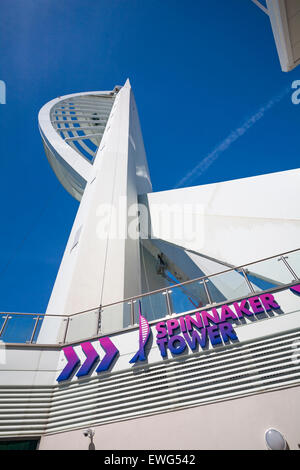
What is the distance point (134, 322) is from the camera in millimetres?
7133

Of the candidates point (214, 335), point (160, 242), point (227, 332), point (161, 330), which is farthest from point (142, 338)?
point (160, 242)

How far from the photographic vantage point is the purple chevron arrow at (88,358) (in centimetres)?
642

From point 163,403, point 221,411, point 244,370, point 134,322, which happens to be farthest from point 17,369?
point 244,370

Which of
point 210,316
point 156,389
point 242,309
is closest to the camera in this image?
point 156,389

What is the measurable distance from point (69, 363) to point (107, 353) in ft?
3.61

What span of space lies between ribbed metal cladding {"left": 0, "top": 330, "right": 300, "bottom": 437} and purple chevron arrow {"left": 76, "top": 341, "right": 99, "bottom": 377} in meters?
0.24

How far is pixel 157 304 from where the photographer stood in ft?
23.9

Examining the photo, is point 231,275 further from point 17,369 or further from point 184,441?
point 17,369

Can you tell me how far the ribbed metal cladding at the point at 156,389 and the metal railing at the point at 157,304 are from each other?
4.29 feet

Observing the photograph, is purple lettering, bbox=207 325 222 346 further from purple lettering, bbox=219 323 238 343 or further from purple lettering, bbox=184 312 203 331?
purple lettering, bbox=184 312 203 331

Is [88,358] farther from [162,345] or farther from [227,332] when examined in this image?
[227,332]

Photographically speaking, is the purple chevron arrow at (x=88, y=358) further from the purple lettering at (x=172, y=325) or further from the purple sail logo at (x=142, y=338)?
the purple lettering at (x=172, y=325)

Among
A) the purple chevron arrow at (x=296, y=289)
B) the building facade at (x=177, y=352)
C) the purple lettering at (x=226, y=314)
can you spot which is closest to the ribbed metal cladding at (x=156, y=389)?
the building facade at (x=177, y=352)
